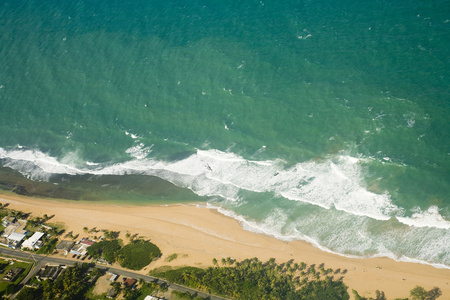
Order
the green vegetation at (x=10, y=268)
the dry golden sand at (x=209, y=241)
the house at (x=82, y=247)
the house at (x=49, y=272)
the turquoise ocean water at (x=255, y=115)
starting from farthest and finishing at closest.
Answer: the house at (x=82, y=247) < the turquoise ocean water at (x=255, y=115) < the house at (x=49, y=272) < the green vegetation at (x=10, y=268) < the dry golden sand at (x=209, y=241)

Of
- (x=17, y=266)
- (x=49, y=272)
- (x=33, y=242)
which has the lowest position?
(x=17, y=266)

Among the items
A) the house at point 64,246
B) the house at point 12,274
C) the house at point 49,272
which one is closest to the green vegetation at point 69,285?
the house at point 49,272

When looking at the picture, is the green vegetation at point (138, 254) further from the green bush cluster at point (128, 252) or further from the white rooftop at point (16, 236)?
the white rooftop at point (16, 236)

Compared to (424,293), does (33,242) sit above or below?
below

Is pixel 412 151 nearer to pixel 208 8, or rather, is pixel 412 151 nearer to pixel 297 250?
pixel 297 250

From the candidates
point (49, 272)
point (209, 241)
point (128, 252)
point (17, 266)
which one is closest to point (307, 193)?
point (209, 241)

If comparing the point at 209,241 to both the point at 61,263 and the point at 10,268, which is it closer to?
the point at 61,263
